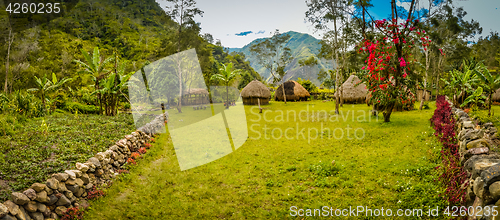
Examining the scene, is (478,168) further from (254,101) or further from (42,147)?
(254,101)

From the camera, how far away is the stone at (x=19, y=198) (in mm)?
3604

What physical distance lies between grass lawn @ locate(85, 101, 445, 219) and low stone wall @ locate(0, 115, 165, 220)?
0.39 metres

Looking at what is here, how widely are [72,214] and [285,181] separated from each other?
180 inches

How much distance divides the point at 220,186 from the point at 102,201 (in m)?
2.64

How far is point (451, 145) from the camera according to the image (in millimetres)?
6152

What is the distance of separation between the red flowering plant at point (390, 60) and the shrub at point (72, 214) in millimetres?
11076

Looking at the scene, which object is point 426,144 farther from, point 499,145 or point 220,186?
point 220,186

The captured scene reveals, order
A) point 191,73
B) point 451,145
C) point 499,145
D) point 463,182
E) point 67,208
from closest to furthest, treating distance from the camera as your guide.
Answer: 1. point 463,182
2. point 67,208
3. point 499,145
4. point 451,145
5. point 191,73

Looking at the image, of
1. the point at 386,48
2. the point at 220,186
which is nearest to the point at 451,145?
the point at 386,48

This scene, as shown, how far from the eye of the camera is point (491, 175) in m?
3.04

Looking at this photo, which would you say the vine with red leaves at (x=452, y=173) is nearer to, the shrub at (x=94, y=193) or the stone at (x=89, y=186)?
the shrub at (x=94, y=193)

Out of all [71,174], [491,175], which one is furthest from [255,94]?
[491,175]

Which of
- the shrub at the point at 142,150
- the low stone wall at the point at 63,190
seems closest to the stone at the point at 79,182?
the low stone wall at the point at 63,190

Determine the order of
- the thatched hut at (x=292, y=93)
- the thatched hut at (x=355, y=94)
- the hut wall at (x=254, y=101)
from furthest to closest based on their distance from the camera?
the thatched hut at (x=292, y=93) → the hut wall at (x=254, y=101) → the thatched hut at (x=355, y=94)
